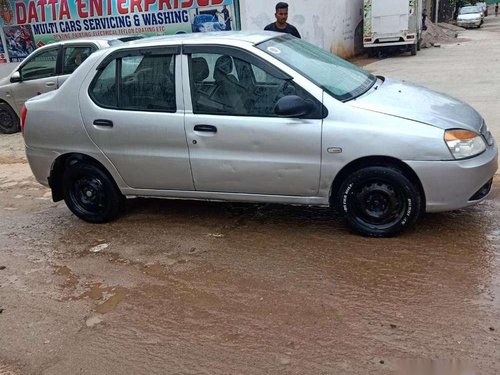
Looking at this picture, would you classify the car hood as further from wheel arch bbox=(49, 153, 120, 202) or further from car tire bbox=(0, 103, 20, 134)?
car tire bbox=(0, 103, 20, 134)

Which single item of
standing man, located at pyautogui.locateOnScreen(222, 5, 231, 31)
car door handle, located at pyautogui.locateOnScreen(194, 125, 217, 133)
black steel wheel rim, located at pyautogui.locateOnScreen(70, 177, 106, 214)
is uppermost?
standing man, located at pyautogui.locateOnScreen(222, 5, 231, 31)

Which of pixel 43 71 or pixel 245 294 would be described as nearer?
pixel 245 294

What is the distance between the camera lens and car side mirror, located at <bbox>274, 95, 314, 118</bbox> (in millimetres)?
4090

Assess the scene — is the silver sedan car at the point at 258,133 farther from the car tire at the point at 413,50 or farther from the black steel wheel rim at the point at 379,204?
the car tire at the point at 413,50

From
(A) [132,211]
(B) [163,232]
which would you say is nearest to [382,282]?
(B) [163,232]

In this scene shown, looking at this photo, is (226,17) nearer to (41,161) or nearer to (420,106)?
(41,161)

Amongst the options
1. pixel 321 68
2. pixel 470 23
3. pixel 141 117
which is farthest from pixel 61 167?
pixel 470 23

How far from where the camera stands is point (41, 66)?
9.72 m

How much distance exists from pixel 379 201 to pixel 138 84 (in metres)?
2.42

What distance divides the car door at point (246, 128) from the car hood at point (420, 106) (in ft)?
Result: 1.64

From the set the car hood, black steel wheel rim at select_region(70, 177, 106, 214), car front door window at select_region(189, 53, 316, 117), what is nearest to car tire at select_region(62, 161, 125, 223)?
black steel wheel rim at select_region(70, 177, 106, 214)

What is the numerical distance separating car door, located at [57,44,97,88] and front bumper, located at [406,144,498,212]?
675cm

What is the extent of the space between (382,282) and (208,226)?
74.8 inches

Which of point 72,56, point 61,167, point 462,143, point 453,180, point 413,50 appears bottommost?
point 413,50
